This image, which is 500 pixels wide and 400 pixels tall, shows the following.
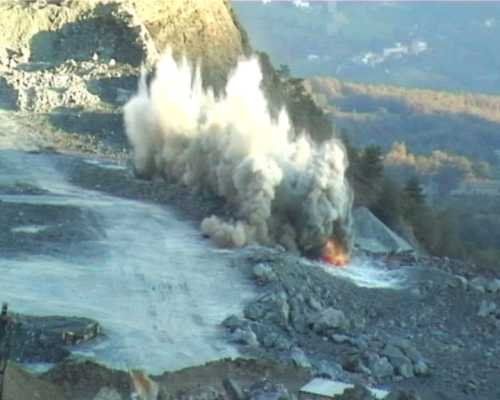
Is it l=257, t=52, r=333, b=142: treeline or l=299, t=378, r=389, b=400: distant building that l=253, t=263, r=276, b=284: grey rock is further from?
l=257, t=52, r=333, b=142: treeline

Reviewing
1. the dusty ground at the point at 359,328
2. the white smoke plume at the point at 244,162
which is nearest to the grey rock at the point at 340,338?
the dusty ground at the point at 359,328

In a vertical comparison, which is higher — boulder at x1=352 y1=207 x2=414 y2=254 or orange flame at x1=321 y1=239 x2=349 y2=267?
orange flame at x1=321 y1=239 x2=349 y2=267

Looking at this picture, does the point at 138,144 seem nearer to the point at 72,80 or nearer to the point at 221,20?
the point at 72,80

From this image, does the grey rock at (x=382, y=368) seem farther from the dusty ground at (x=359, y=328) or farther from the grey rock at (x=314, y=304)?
the grey rock at (x=314, y=304)

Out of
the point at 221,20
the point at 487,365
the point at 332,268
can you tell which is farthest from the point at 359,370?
the point at 221,20

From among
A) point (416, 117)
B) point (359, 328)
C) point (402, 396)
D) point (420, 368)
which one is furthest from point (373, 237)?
point (416, 117)

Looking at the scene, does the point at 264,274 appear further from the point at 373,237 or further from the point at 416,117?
the point at 416,117

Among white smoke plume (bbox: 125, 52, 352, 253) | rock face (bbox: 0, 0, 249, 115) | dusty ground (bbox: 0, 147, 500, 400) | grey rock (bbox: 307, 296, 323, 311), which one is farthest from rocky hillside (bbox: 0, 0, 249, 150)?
grey rock (bbox: 307, 296, 323, 311)
